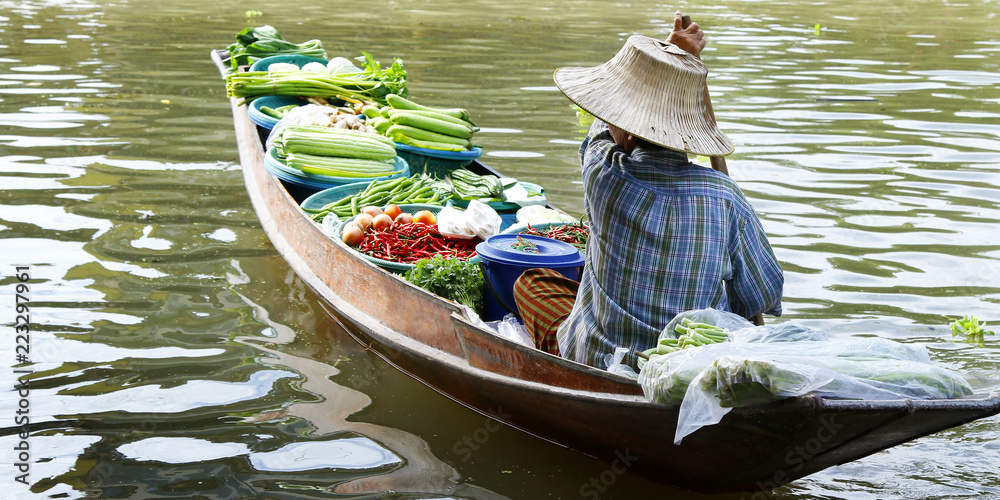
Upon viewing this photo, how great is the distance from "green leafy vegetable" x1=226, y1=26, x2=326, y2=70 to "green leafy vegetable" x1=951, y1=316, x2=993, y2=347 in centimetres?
583

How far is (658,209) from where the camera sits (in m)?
2.80

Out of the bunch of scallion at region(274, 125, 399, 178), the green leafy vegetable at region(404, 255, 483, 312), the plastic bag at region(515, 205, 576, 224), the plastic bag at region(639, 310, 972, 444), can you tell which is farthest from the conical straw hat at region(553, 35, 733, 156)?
the bunch of scallion at region(274, 125, 399, 178)

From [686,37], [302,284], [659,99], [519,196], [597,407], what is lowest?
[302,284]

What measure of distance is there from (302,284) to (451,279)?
175cm

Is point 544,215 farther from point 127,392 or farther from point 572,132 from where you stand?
point 572,132

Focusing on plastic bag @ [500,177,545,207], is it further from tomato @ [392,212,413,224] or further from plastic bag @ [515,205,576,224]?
tomato @ [392,212,413,224]

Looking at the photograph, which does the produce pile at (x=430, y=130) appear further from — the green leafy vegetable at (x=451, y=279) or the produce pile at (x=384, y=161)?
the green leafy vegetable at (x=451, y=279)

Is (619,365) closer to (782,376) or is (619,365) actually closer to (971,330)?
(782,376)

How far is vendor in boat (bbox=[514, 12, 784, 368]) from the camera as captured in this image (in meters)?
2.81

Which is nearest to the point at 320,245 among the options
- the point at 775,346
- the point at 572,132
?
the point at 775,346

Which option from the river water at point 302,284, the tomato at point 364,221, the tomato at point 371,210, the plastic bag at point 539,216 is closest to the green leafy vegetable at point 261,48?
the river water at point 302,284

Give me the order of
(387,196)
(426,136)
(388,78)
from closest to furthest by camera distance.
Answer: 1. (387,196)
2. (426,136)
3. (388,78)

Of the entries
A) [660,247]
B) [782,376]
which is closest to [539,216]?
[660,247]

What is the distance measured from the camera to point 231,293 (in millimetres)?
5039
